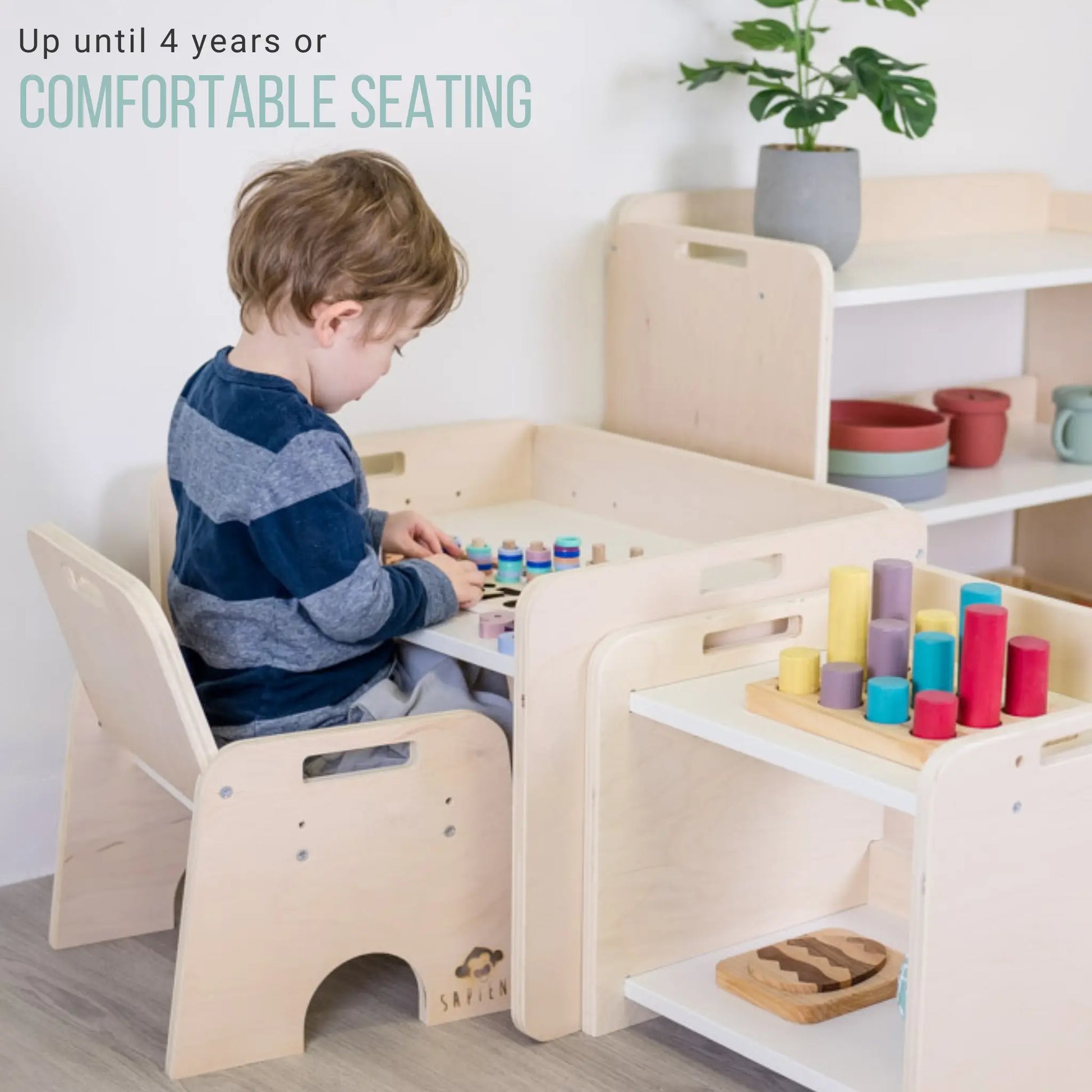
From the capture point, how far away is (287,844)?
4.83ft

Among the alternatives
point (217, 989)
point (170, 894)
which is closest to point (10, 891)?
point (170, 894)

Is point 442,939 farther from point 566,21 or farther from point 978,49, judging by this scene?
point 978,49

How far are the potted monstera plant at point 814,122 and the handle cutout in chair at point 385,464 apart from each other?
0.49 meters

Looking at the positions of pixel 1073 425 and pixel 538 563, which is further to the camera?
pixel 1073 425

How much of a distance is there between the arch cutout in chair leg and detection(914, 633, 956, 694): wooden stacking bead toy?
0.40 m

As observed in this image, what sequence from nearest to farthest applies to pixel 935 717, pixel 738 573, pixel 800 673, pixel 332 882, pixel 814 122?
1. pixel 935 717
2. pixel 800 673
3. pixel 332 882
4. pixel 738 573
5. pixel 814 122

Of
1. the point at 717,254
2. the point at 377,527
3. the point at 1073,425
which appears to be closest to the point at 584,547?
the point at 377,527

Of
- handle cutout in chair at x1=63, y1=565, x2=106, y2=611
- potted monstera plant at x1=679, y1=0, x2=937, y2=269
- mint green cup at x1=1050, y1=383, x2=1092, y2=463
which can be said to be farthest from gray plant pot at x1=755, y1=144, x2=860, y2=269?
handle cutout in chair at x1=63, y1=565, x2=106, y2=611

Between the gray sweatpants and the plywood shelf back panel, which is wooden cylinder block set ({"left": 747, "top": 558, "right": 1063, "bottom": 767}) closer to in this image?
the gray sweatpants

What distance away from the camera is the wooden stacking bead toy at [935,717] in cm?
129

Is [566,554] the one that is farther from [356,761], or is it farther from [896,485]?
[896,485]

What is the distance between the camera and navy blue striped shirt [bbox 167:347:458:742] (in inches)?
59.4

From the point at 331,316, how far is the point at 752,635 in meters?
0.46

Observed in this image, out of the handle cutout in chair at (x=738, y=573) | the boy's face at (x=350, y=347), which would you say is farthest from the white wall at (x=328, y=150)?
the handle cutout in chair at (x=738, y=573)
